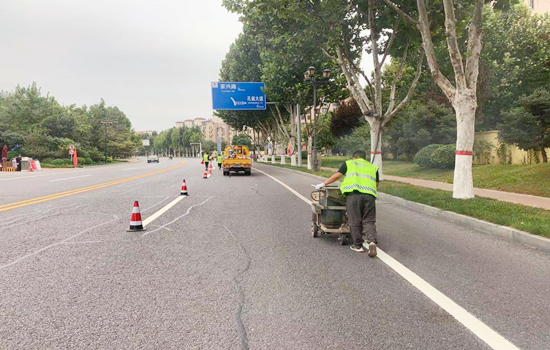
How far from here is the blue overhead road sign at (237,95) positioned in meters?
31.5

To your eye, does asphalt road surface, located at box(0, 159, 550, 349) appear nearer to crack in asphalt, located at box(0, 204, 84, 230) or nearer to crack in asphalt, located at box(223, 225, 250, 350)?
crack in asphalt, located at box(223, 225, 250, 350)

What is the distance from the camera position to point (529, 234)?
19.0ft

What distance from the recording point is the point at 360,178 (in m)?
5.33

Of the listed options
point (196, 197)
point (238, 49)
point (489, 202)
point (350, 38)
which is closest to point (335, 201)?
point (489, 202)

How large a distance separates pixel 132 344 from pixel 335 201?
3845 millimetres

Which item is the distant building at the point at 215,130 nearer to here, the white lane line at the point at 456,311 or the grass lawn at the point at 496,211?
the grass lawn at the point at 496,211

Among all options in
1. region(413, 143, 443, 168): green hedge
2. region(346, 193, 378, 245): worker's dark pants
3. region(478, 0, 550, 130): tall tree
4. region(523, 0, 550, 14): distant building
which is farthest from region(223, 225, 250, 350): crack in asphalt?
region(523, 0, 550, 14): distant building

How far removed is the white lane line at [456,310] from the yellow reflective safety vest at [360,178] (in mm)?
1092

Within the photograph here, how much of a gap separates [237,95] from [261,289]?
29.4 meters

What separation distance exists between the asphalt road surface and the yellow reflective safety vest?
3.12 feet

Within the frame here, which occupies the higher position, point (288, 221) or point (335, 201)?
point (335, 201)

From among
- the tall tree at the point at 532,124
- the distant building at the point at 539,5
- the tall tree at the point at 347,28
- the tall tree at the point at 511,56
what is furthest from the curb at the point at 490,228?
the distant building at the point at 539,5

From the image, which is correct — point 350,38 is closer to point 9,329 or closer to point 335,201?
point 335,201

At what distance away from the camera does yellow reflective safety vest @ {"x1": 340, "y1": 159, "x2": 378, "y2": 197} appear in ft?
17.4
